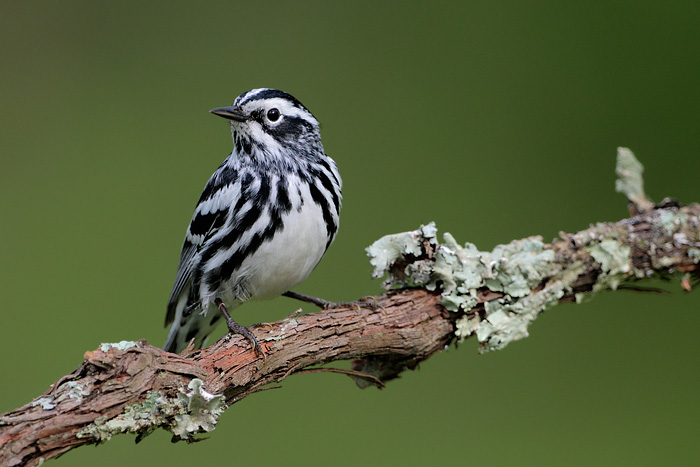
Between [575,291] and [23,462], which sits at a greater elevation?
[575,291]

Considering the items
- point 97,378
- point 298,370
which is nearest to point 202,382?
point 97,378

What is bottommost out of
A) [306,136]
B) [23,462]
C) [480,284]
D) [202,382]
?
[23,462]

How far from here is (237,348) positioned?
185 centimetres

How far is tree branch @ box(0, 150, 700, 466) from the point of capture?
1.60 m

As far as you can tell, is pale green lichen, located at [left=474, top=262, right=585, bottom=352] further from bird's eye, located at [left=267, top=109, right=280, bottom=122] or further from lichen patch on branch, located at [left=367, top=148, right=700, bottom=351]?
bird's eye, located at [left=267, top=109, right=280, bottom=122]

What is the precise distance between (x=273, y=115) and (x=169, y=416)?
1190 millimetres

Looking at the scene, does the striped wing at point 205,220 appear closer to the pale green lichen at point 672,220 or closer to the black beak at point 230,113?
the black beak at point 230,113

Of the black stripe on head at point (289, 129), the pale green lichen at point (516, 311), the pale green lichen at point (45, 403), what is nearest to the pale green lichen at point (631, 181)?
the pale green lichen at point (516, 311)

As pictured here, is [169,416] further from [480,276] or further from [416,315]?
[480,276]

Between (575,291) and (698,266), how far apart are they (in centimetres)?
45

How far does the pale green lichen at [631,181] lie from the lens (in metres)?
2.54

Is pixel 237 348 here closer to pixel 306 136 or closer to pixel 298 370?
pixel 298 370

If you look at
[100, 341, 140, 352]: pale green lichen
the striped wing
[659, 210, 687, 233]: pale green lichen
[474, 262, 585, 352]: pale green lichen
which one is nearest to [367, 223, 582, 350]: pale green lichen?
[474, 262, 585, 352]: pale green lichen

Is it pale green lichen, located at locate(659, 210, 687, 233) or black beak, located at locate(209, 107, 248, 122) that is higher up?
black beak, located at locate(209, 107, 248, 122)
